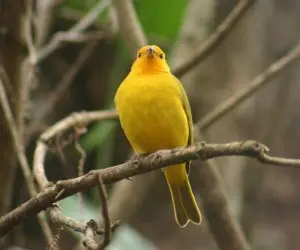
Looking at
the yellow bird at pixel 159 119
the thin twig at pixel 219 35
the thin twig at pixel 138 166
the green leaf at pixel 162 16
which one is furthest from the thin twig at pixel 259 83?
the thin twig at pixel 138 166

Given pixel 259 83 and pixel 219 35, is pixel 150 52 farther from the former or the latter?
pixel 259 83

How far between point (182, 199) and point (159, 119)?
33cm

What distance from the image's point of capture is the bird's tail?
6.73 ft

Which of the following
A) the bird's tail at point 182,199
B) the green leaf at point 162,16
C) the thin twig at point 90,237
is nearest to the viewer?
the thin twig at point 90,237

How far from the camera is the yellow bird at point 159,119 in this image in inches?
73.7

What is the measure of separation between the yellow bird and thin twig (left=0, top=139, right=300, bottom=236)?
0.34 meters

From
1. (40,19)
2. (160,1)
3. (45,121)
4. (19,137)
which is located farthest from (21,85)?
(45,121)

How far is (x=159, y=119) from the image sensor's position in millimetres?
1867

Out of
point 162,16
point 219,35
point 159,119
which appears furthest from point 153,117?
point 162,16

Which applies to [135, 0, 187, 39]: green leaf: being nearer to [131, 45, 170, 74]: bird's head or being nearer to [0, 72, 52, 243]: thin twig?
[131, 45, 170, 74]: bird's head

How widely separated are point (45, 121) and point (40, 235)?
2.61ft

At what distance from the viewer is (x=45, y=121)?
3861 millimetres

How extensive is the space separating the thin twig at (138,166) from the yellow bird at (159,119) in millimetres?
339

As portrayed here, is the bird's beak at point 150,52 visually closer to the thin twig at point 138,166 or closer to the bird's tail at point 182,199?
the bird's tail at point 182,199
